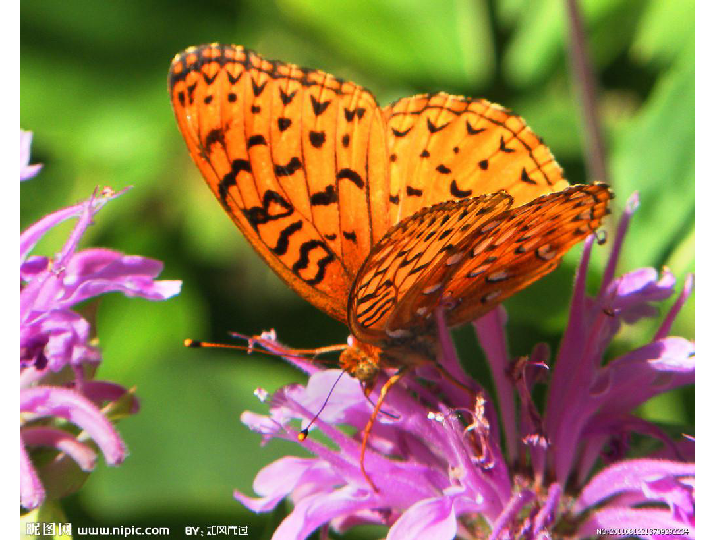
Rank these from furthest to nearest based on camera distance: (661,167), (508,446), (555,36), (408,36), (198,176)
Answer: (198,176)
(408,36)
(555,36)
(661,167)
(508,446)

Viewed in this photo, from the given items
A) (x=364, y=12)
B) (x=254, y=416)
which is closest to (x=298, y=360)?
(x=254, y=416)

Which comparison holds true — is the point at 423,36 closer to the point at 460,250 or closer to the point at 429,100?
the point at 429,100

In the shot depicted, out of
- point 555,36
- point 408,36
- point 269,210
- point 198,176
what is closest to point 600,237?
point 269,210

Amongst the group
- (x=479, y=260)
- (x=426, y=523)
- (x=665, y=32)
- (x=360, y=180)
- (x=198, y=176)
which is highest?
(x=665, y=32)

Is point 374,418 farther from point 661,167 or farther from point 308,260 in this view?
point 661,167

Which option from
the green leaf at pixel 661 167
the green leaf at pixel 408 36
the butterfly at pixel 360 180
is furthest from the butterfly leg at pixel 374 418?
the green leaf at pixel 408 36

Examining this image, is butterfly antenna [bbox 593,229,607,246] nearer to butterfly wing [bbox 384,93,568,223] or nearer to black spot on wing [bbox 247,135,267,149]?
butterfly wing [bbox 384,93,568,223]

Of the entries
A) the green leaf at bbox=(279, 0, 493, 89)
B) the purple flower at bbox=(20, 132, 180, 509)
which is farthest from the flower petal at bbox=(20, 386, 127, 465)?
the green leaf at bbox=(279, 0, 493, 89)
